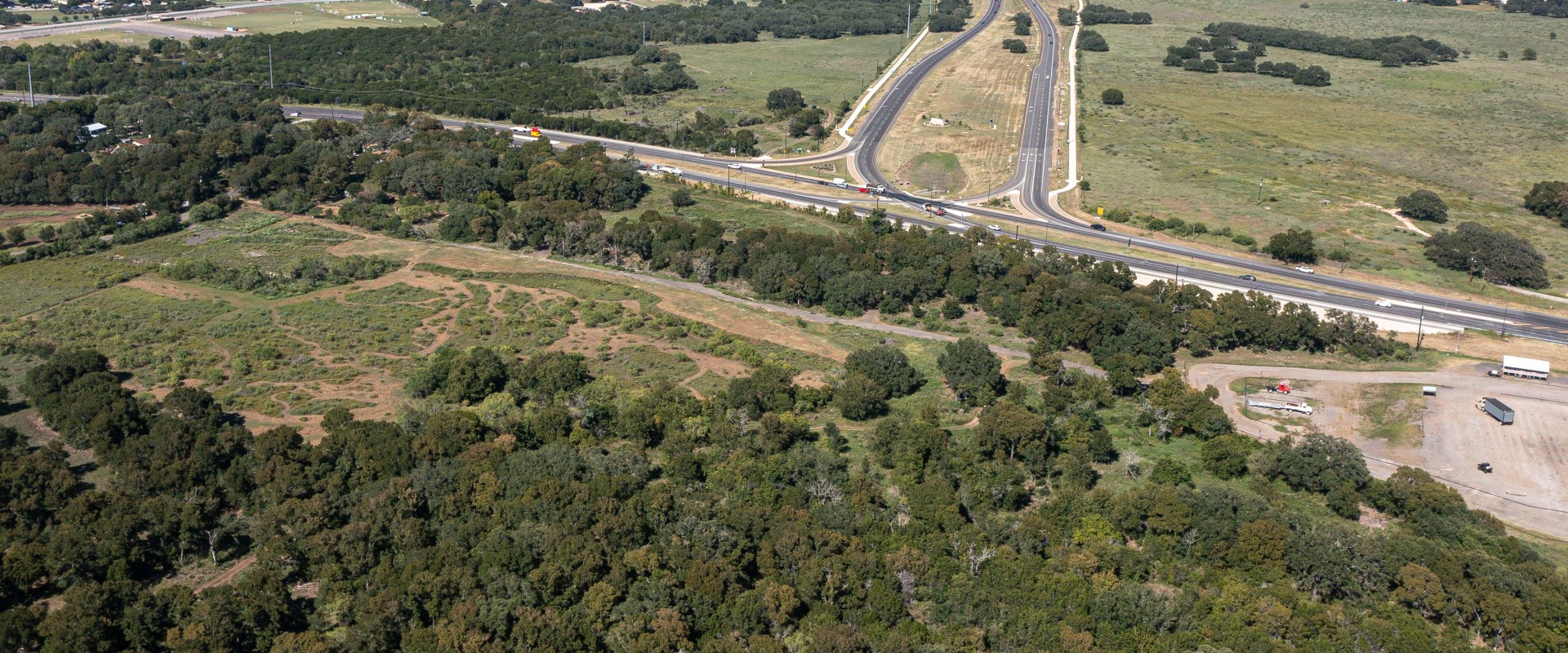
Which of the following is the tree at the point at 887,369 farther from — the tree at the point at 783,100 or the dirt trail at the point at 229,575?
the tree at the point at 783,100

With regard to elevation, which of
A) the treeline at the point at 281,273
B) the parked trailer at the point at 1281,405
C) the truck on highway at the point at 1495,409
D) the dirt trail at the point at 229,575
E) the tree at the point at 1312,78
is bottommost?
the dirt trail at the point at 229,575

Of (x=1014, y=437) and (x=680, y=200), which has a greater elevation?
(x=680, y=200)

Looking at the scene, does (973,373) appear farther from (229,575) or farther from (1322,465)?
(229,575)

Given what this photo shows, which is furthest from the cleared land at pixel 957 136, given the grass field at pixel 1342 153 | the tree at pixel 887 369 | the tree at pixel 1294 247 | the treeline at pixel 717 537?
the treeline at pixel 717 537

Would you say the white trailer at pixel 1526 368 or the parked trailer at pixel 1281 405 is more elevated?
the white trailer at pixel 1526 368

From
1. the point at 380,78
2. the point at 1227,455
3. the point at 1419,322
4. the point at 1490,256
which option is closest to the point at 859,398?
the point at 1227,455

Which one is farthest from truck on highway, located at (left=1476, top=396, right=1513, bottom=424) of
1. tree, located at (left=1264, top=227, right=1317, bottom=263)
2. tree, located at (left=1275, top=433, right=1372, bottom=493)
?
tree, located at (left=1264, top=227, right=1317, bottom=263)

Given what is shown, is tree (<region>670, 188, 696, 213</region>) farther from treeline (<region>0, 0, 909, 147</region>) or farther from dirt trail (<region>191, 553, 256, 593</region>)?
dirt trail (<region>191, 553, 256, 593</region>)

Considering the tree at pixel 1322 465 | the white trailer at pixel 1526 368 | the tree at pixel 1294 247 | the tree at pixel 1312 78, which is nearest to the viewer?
the tree at pixel 1322 465

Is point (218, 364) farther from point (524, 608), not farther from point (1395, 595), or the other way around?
point (1395, 595)
